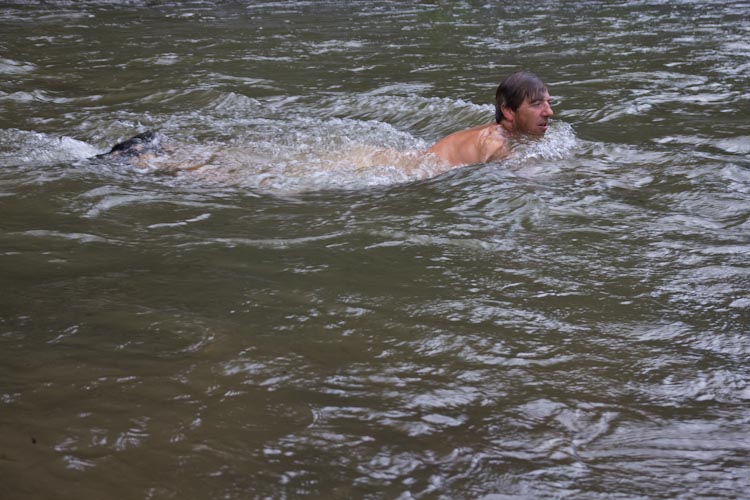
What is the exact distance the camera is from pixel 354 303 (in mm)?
3914

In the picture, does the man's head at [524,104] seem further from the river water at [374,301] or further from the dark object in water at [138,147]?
the dark object in water at [138,147]

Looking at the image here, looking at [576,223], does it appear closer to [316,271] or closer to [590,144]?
[316,271]

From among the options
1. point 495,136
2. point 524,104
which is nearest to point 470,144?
point 495,136

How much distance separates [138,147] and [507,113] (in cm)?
291

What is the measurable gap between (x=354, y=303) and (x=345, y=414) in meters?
0.97

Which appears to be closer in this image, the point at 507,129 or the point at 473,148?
the point at 473,148

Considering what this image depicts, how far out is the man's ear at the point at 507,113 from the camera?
6.87 m

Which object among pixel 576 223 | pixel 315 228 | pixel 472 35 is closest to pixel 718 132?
pixel 576 223

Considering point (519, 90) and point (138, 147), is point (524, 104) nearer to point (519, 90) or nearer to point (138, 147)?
point (519, 90)

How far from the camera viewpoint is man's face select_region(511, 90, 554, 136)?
22.2ft

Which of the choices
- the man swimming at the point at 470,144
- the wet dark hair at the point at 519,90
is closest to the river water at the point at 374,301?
the man swimming at the point at 470,144

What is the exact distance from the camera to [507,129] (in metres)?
6.94

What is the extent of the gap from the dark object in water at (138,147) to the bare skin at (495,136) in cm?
214

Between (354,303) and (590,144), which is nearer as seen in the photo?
(354,303)
